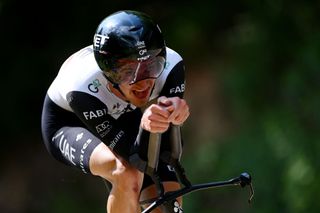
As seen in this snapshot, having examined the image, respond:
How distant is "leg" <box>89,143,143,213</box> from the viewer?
4.25 meters

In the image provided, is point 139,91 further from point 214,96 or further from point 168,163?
point 214,96

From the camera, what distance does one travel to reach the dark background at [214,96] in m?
7.66

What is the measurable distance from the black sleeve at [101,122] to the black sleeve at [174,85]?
10.3 inches

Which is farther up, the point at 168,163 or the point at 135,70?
the point at 135,70

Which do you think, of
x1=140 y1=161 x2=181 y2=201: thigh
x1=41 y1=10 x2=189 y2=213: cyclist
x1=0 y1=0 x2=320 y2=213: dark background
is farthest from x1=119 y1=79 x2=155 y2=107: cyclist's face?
x1=0 y1=0 x2=320 y2=213: dark background

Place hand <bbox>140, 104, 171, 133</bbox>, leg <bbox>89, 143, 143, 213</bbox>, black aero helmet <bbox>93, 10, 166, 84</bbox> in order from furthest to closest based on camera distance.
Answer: leg <bbox>89, 143, 143, 213</bbox> → black aero helmet <bbox>93, 10, 166, 84</bbox> → hand <bbox>140, 104, 171, 133</bbox>

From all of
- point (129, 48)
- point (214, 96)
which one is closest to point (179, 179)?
point (129, 48)

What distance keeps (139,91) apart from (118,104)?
0.76ft

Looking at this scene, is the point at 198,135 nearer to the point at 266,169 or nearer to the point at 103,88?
the point at 266,169

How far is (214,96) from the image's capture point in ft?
29.2

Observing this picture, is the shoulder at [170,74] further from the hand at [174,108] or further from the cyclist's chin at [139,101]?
the hand at [174,108]

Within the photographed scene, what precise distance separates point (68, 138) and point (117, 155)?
1.20 feet

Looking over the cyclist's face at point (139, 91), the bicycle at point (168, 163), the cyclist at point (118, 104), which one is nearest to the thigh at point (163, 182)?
the cyclist at point (118, 104)

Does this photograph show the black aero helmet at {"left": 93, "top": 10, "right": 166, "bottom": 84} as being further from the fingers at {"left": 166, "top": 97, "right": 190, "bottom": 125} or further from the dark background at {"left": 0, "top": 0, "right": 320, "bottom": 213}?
the dark background at {"left": 0, "top": 0, "right": 320, "bottom": 213}
